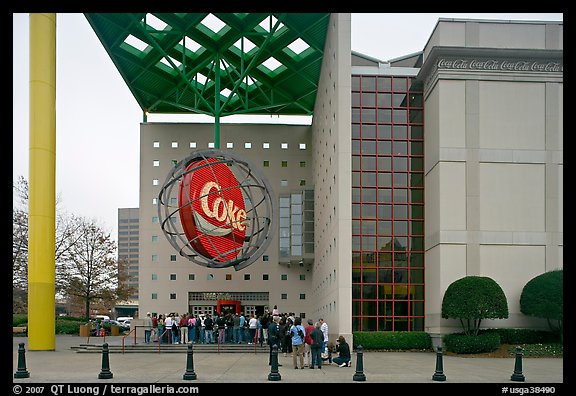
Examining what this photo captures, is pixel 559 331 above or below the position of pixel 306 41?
below

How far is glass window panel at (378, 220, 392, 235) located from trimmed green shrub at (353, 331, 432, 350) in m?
5.52

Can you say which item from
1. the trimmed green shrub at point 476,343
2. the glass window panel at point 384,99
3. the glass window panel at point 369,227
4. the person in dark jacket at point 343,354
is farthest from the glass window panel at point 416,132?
the person in dark jacket at point 343,354

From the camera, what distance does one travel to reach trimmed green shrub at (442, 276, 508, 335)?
95.0 feet

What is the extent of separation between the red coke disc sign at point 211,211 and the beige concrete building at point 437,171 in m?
5.21

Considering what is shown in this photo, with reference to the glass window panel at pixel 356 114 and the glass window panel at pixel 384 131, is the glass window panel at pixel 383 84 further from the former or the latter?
the glass window panel at pixel 384 131

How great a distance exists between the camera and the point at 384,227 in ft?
115

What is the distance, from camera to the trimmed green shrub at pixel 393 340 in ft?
104

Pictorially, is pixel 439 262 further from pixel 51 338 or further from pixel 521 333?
pixel 51 338

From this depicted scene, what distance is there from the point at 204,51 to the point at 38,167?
1774 centimetres

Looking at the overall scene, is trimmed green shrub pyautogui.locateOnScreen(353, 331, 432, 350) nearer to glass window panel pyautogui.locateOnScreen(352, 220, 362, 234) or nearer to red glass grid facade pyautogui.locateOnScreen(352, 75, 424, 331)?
red glass grid facade pyautogui.locateOnScreen(352, 75, 424, 331)

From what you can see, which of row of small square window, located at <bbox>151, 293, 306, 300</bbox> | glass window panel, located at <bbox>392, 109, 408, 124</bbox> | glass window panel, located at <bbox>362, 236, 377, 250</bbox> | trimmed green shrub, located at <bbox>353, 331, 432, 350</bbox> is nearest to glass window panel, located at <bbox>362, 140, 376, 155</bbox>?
glass window panel, located at <bbox>392, 109, 408, 124</bbox>

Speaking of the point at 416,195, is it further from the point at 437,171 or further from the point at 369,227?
the point at 437,171

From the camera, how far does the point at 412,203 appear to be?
35219mm
